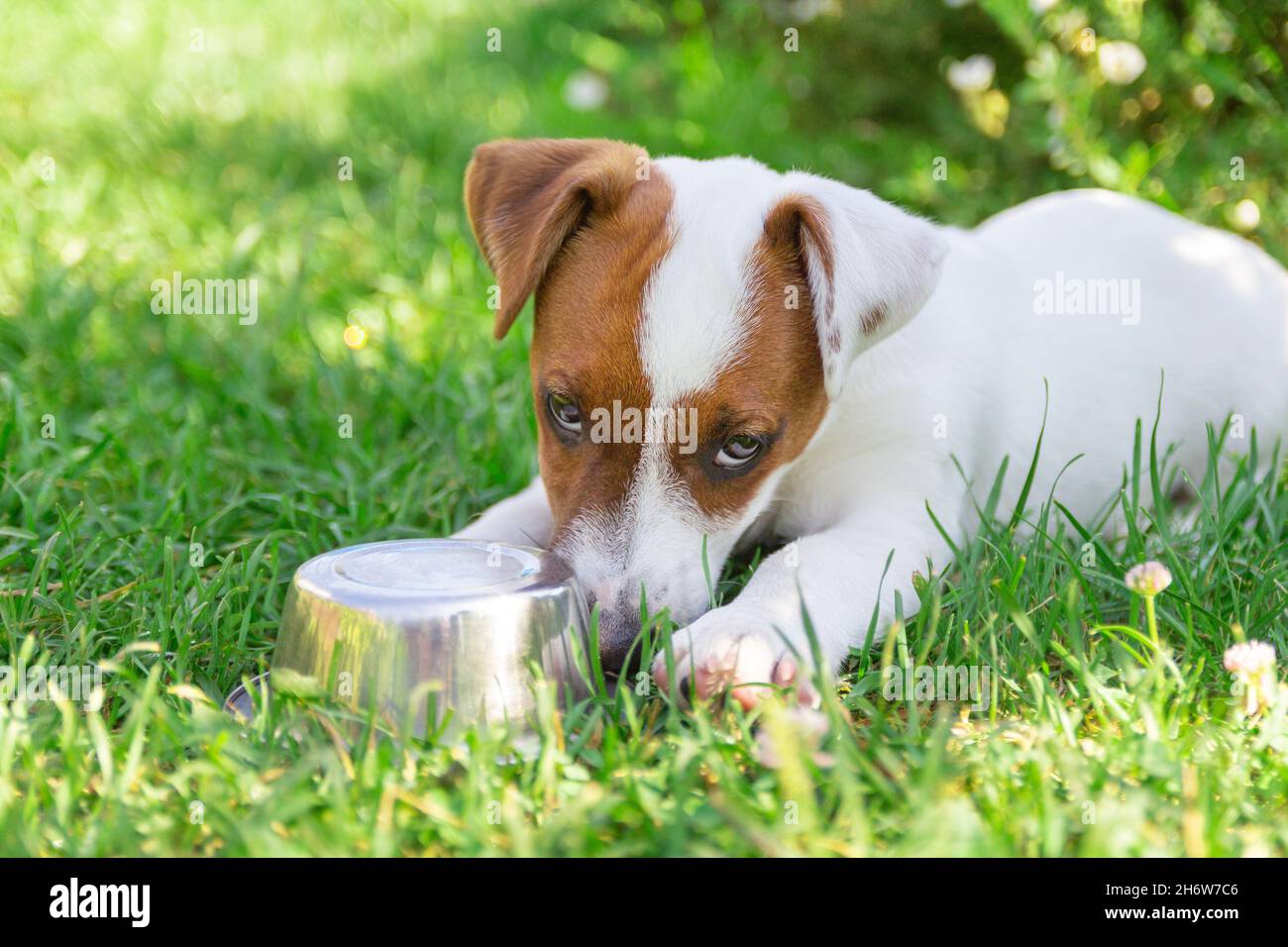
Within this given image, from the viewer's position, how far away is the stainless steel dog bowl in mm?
2605

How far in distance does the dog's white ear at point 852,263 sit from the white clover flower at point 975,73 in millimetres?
3388

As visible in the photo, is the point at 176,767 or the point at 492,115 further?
the point at 492,115

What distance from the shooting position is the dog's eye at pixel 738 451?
3.06m

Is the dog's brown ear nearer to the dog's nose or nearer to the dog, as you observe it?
the dog

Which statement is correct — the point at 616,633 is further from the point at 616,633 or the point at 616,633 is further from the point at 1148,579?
the point at 1148,579

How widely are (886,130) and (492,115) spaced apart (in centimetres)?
220

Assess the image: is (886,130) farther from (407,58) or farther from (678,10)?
(407,58)

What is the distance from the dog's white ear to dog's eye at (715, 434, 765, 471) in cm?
22

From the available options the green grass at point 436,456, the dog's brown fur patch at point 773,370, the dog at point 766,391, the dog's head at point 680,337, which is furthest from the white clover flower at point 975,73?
the dog's brown fur patch at point 773,370

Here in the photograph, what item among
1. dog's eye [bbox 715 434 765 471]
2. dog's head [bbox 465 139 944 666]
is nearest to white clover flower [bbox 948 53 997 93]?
dog's head [bbox 465 139 944 666]

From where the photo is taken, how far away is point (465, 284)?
18.6ft
